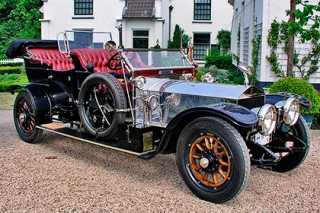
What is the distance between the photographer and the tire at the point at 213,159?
396 cm

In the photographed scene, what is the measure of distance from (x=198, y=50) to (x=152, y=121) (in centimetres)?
2108

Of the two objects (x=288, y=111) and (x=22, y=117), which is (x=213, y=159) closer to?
(x=288, y=111)

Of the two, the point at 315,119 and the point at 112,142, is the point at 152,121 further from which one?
the point at 315,119

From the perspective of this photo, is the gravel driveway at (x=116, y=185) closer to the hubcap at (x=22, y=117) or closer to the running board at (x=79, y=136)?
the running board at (x=79, y=136)

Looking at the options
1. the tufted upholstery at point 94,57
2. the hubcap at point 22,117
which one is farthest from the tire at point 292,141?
the hubcap at point 22,117

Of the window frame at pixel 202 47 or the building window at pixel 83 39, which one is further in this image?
the window frame at pixel 202 47

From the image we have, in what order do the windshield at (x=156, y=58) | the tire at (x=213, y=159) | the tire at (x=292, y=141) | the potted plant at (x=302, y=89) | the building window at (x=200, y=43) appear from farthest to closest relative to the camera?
1. the building window at (x=200, y=43)
2. the potted plant at (x=302, y=89)
3. the windshield at (x=156, y=58)
4. the tire at (x=292, y=141)
5. the tire at (x=213, y=159)

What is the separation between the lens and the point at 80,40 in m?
6.73

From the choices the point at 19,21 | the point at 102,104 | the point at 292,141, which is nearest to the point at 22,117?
the point at 102,104

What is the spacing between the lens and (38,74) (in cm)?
667

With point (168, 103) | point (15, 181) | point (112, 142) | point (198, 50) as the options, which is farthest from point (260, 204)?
point (198, 50)

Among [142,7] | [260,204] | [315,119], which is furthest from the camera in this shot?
[142,7]

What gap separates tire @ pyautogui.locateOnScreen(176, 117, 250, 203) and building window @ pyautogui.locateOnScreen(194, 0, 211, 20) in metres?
22.1

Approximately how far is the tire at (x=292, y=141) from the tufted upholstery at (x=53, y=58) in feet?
11.5
